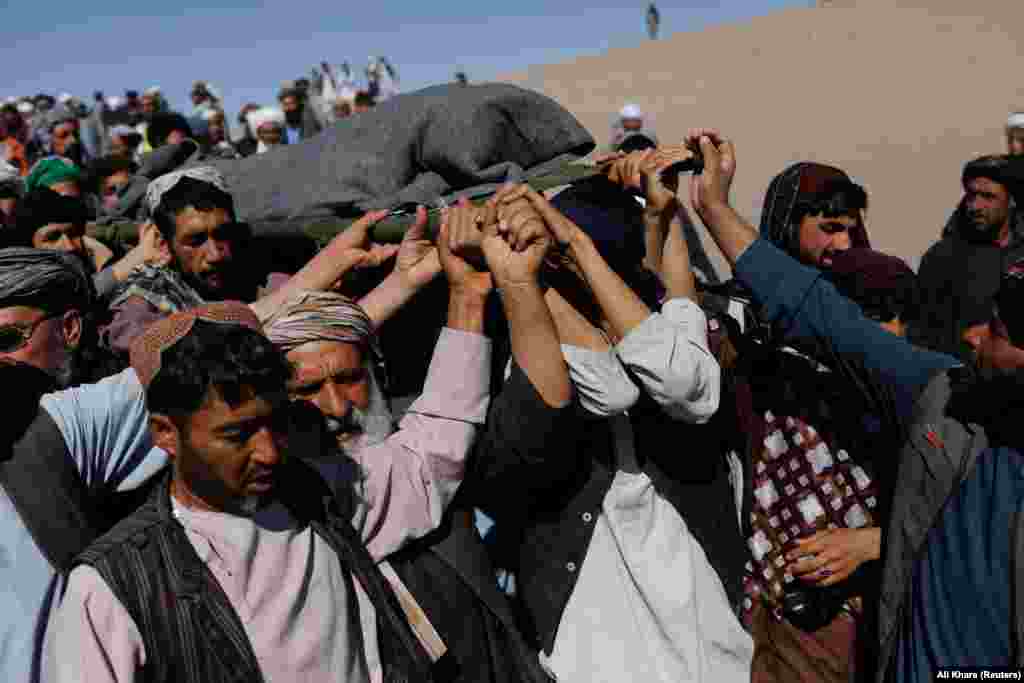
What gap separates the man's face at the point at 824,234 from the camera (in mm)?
3113

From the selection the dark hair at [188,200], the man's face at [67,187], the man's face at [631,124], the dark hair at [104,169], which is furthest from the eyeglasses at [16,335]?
the man's face at [631,124]

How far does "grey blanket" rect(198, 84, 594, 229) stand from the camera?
2.76 meters

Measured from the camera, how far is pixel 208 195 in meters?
2.88

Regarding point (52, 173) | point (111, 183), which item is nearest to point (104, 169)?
point (111, 183)

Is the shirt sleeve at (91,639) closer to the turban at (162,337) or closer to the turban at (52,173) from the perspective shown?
the turban at (162,337)

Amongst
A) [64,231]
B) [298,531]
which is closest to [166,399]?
[298,531]

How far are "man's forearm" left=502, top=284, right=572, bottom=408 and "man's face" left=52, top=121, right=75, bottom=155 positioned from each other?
869 centimetres

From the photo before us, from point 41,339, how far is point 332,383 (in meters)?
0.67

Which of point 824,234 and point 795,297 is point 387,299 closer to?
point 795,297

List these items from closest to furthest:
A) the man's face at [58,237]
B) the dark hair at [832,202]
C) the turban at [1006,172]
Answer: the dark hair at [832,202] < the man's face at [58,237] < the turban at [1006,172]

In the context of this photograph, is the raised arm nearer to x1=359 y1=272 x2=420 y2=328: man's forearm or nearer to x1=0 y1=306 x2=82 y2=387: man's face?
x1=359 y1=272 x2=420 y2=328: man's forearm

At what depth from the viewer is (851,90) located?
54.9 ft

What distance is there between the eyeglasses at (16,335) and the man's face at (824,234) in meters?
2.21

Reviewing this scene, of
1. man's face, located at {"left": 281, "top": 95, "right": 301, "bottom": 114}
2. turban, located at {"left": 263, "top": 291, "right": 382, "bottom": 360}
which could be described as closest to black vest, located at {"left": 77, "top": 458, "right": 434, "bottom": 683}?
turban, located at {"left": 263, "top": 291, "right": 382, "bottom": 360}
